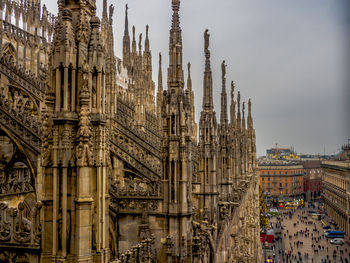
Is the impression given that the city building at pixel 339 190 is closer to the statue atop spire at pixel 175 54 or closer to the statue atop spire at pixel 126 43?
the statue atop spire at pixel 126 43

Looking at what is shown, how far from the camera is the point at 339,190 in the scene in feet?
186

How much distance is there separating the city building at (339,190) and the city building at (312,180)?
28.1 meters

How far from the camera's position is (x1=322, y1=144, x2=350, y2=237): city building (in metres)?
50.4

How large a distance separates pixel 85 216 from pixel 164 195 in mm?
4501

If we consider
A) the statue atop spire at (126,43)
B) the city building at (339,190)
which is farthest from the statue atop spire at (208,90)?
the city building at (339,190)

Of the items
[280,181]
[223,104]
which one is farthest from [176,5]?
[280,181]

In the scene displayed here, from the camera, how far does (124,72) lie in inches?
1678

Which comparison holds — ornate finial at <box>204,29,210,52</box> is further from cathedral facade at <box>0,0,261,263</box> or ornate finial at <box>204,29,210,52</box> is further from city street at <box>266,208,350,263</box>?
city street at <box>266,208,350,263</box>

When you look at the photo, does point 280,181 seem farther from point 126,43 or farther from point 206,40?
point 206,40

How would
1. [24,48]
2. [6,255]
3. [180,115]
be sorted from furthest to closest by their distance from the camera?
[24,48] < [180,115] < [6,255]

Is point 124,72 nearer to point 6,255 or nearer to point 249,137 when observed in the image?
Answer: point 249,137

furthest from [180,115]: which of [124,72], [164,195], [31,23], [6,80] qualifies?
[124,72]

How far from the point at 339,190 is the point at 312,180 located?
151ft

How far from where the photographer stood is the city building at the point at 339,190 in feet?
166
